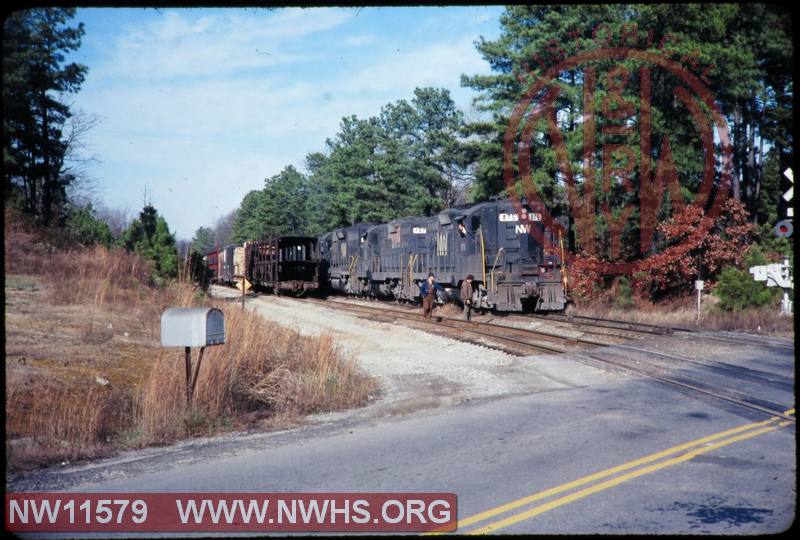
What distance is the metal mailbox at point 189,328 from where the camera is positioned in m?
8.52

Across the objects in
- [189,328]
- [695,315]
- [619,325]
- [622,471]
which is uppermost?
[189,328]

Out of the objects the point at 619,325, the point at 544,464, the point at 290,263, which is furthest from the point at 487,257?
the point at 290,263

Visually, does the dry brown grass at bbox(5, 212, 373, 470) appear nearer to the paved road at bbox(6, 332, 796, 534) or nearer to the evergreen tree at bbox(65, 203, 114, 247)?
the paved road at bbox(6, 332, 796, 534)

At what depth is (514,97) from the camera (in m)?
30.2

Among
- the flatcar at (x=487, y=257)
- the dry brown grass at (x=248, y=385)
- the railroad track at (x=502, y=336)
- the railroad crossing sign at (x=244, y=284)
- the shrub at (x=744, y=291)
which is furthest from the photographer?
the flatcar at (x=487, y=257)

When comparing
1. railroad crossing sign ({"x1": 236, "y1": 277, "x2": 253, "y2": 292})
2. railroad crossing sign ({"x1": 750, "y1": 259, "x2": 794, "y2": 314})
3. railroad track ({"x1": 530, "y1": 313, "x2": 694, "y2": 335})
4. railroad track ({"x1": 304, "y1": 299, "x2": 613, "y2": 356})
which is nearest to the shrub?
railroad crossing sign ({"x1": 750, "y1": 259, "x2": 794, "y2": 314})

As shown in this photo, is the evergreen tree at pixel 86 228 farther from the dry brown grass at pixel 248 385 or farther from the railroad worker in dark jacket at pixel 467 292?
the dry brown grass at pixel 248 385

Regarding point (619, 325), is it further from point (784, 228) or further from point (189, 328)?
point (189, 328)

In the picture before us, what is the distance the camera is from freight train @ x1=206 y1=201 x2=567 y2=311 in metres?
22.3

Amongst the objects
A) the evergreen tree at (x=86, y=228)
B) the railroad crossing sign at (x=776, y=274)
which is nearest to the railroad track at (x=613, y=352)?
the railroad crossing sign at (x=776, y=274)

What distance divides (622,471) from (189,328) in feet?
18.2

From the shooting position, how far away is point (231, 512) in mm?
5477

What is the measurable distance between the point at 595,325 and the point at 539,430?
1224cm

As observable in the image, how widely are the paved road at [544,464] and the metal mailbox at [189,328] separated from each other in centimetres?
133
